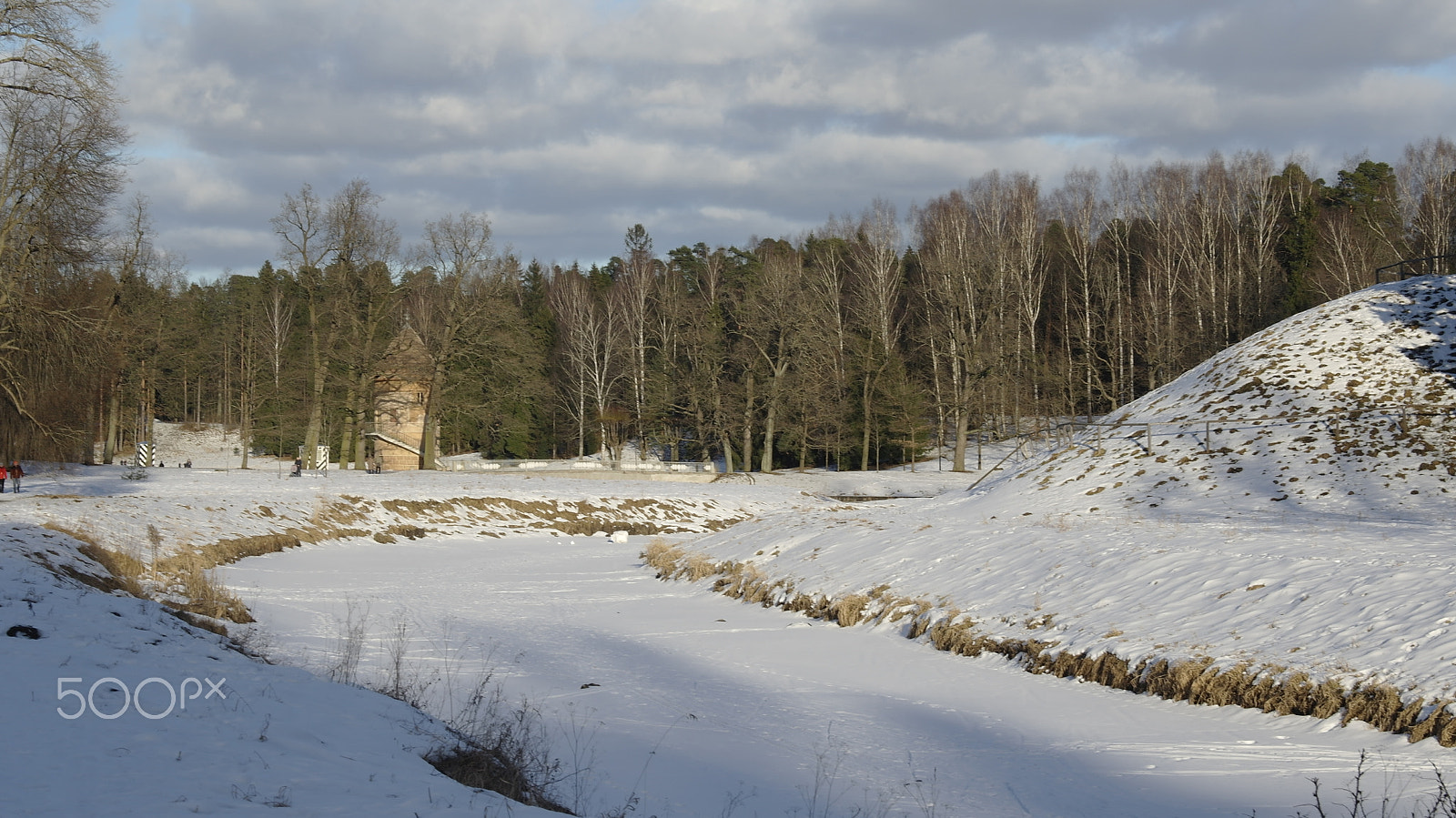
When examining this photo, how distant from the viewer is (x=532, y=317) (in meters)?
83.2

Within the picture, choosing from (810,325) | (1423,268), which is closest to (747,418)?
(810,325)

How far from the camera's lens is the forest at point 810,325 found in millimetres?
47375

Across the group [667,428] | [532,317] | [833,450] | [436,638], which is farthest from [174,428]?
[436,638]

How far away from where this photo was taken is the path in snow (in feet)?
25.0

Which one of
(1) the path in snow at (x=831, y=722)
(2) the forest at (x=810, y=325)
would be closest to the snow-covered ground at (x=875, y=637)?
(1) the path in snow at (x=831, y=722)

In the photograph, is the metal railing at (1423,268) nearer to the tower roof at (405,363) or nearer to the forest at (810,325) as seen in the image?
the forest at (810,325)

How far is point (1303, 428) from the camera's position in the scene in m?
23.9

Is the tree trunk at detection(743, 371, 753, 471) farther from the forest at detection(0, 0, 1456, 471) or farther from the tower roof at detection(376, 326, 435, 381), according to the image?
the tower roof at detection(376, 326, 435, 381)

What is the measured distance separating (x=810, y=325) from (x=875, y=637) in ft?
145

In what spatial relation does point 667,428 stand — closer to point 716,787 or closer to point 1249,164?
point 1249,164

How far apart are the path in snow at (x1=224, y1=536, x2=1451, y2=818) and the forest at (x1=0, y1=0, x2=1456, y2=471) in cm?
1992

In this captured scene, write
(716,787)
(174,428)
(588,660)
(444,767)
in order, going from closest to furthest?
(444,767) → (716,787) → (588,660) → (174,428)

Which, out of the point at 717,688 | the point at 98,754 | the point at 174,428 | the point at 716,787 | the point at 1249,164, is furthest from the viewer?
the point at 174,428

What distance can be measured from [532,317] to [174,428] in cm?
2923
